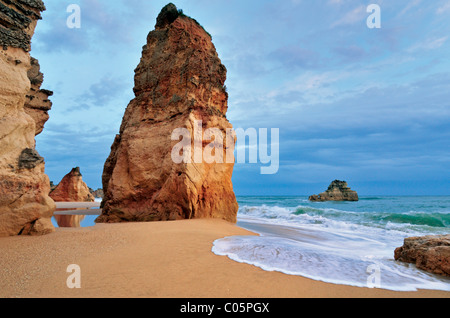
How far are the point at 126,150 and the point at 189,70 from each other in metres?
4.73

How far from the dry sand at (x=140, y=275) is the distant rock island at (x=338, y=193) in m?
57.5

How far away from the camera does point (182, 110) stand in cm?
1098

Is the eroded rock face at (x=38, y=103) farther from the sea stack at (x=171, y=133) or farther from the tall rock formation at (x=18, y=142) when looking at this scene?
the tall rock formation at (x=18, y=142)

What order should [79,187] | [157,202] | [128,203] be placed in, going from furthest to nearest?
[79,187] < [128,203] < [157,202]

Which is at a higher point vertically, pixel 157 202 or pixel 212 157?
pixel 212 157

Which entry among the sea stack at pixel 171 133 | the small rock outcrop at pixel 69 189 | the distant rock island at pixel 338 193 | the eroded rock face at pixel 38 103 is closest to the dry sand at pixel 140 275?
the sea stack at pixel 171 133

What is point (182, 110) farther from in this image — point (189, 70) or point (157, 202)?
point (157, 202)

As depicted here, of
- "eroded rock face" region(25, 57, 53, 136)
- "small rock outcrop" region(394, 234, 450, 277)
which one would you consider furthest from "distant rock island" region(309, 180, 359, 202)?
"eroded rock face" region(25, 57, 53, 136)

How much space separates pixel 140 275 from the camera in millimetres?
3426

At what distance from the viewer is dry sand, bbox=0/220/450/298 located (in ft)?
9.72

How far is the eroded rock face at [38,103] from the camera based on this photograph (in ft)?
36.4

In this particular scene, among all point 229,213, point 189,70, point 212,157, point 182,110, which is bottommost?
point 229,213
